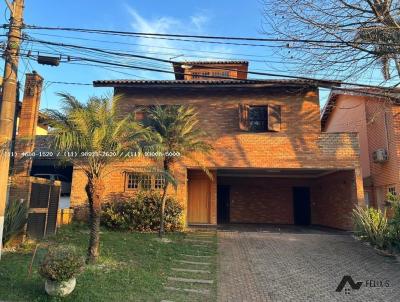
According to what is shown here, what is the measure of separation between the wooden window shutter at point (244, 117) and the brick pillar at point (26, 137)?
8287 millimetres

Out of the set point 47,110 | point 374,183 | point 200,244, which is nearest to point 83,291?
point 47,110

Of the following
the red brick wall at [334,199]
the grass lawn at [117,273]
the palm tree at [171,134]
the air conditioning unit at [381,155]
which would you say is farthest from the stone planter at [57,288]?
the air conditioning unit at [381,155]

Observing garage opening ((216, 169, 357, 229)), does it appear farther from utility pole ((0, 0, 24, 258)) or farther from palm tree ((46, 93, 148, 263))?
utility pole ((0, 0, 24, 258))

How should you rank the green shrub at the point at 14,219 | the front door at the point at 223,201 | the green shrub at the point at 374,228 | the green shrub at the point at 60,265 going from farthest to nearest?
the front door at the point at 223,201, the green shrub at the point at 374,228, the green shrub at the point at 14,219, the green shrub at the point at 60,265

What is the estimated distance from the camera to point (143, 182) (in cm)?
1479

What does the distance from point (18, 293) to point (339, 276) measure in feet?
23.8

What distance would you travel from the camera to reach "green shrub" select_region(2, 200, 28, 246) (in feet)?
29.2

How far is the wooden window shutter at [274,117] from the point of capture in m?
15.0

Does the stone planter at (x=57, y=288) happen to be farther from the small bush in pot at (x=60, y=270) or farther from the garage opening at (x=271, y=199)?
the garage opening at (x=271, y=199)

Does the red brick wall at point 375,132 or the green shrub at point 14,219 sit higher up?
the red brick wall at point 375,132

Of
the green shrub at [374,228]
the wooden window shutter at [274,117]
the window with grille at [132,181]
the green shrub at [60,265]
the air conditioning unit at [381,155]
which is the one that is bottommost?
the green shrub at [60,265]

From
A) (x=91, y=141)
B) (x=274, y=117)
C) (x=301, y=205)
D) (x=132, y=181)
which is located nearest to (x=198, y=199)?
(x=132, y=181)

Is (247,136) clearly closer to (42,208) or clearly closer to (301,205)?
(301,205)

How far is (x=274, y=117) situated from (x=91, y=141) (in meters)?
9.12
